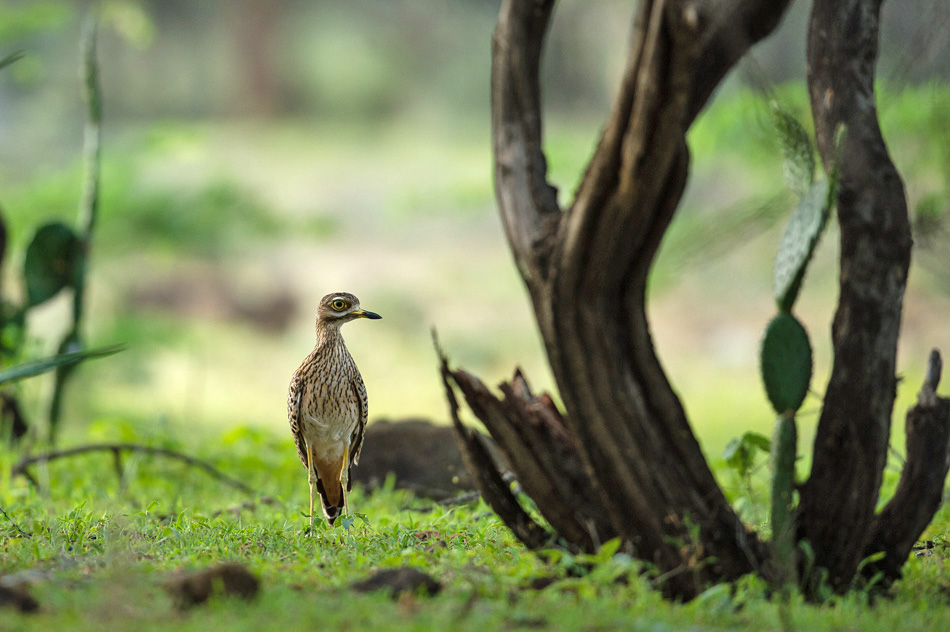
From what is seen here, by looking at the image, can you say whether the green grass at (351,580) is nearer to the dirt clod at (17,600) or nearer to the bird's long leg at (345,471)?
the dirt clod at (17,600)

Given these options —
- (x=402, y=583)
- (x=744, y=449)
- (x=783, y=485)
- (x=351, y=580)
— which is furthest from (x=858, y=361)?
(x=351, y=580)

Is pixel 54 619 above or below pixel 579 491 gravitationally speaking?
below

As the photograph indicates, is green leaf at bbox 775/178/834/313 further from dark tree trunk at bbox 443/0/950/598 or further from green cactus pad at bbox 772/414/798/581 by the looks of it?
green cactus pad at bbox 772/414/798/581

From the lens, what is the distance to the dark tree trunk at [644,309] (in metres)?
2.28

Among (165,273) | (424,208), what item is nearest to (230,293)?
(165,273)

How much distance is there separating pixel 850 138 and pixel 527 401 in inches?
46.6

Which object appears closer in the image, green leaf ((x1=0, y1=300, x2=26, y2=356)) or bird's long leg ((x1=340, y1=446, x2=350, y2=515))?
bird's long leg ((x1=340, y1=446, x2=350, y2=515))

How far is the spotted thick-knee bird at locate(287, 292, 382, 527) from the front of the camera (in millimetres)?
3256

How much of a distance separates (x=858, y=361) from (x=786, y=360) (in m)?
0.30

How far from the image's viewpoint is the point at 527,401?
113 inches

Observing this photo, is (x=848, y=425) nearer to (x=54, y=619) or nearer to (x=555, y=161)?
(x=54, y=619)

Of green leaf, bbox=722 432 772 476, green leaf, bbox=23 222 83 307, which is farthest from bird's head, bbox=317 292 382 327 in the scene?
green leaf, bbox=23 222 83 307

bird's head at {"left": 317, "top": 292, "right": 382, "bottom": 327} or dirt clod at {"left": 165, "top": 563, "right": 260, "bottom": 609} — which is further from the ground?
bird's head at {"left": 317, "top": 292, "right": 382, "bottom": 327}

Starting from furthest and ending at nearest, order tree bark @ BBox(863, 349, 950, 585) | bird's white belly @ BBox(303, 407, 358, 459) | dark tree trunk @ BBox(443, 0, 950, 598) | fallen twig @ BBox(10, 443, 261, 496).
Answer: fallen twig @ BBox(10, 443, 261, 496) < bird's white belly @ BBox(303, 407, 358, 459) < tree bark @ BBox(863, 349, 950, 585) < dark tree trunk @ BBox(443, 0, 950, 598)
